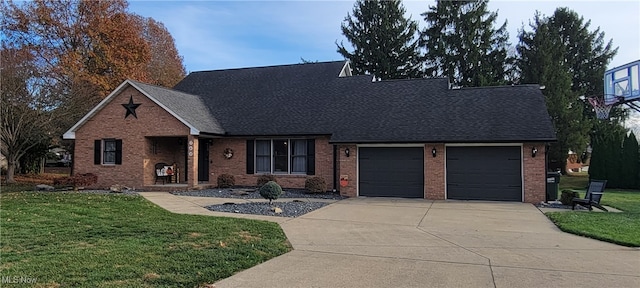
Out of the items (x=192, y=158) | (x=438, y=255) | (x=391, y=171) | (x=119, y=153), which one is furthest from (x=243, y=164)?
(x=438, y=255)

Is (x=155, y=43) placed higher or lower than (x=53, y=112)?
higher

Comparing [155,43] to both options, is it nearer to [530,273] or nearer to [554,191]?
[554,191]

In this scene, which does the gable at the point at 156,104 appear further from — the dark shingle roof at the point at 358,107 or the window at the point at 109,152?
the window at the point at 109,152

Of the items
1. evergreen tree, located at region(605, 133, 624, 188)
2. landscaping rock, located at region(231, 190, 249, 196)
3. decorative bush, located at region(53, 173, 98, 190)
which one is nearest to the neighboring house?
decorative bush, located at region(53, 173, 98, 190)

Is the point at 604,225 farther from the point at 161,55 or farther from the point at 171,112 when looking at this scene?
the point at 161,55

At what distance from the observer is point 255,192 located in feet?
54.2

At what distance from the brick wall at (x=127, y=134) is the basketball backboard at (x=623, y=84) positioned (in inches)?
809

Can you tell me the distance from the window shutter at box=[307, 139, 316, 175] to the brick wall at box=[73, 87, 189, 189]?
510 cm

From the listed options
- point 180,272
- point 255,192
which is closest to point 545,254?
point 180,272

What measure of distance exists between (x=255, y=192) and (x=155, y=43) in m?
27.3

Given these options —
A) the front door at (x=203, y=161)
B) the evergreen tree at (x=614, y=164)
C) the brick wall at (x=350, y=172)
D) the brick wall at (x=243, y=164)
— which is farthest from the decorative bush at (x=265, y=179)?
the evergreen tree at (x=614, y=164)

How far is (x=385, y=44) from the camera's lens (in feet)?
119

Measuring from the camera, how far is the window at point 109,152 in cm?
1869

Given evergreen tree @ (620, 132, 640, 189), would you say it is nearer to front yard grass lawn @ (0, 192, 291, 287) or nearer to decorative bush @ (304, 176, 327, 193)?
decorative bush @ (304, 176, 327, 193)
